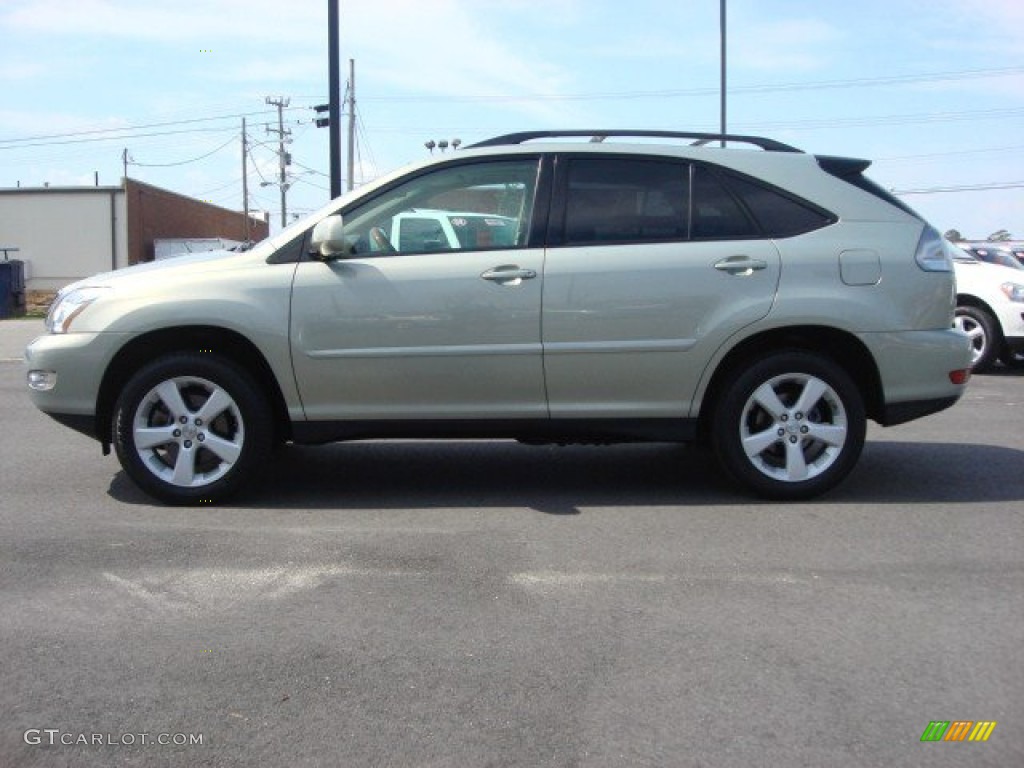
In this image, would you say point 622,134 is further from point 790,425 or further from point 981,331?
point 981,331

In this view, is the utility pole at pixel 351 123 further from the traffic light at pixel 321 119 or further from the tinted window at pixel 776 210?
the tinted window at pixel 776 210

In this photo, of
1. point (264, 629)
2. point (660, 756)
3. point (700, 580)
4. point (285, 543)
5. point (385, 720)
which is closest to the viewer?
point (660, 756)

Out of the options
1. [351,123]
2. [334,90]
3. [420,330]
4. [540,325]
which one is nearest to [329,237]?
[420,330]

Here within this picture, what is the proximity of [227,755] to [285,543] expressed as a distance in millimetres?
1978

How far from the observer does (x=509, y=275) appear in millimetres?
5309

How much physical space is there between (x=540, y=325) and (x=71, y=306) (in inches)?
95.5

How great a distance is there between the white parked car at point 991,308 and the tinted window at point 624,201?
6.99 meters

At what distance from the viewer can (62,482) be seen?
610cm

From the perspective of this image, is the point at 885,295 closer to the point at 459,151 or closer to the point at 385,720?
the point at 459,151

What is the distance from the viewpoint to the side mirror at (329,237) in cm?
522

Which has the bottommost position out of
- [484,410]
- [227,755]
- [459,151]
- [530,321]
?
[227,755]

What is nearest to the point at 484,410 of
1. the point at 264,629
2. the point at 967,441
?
the point at 264,629
